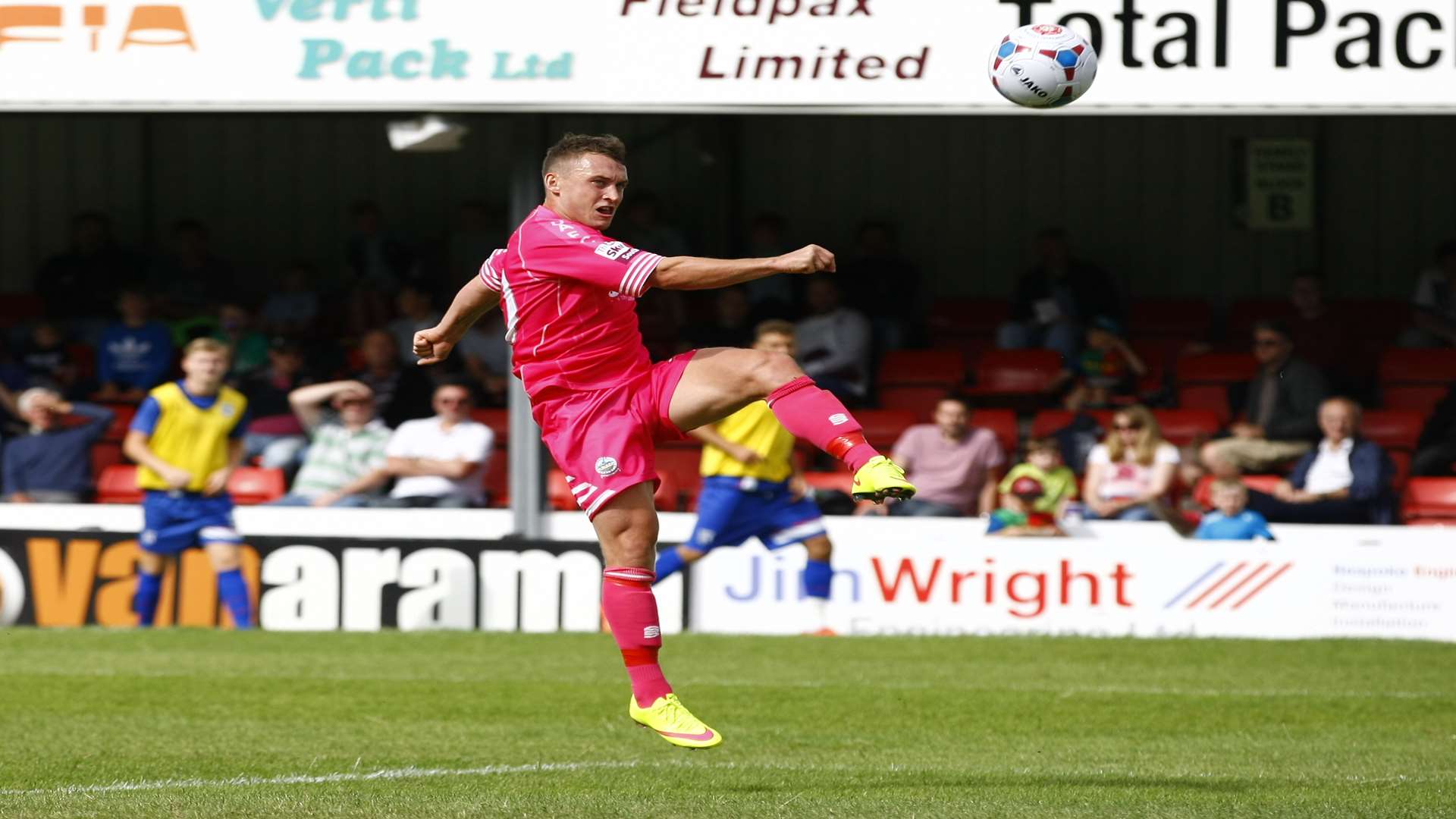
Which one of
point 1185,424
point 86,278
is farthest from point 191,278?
point 1185,424

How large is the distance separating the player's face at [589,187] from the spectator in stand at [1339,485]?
23.5 feet

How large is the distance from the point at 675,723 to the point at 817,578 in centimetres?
558

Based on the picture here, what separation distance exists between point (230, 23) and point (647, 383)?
6.72 metres

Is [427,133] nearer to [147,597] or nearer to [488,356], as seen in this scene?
[488,356]

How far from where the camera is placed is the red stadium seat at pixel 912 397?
48.2ft

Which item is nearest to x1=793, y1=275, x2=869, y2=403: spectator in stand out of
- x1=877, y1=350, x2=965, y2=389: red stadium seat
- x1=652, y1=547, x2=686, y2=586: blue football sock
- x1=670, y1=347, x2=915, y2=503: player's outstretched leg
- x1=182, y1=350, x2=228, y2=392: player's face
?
x1=877, y1=350, x2=965, y2=389: red stadium seat

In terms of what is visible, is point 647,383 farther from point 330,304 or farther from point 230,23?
point 330,304

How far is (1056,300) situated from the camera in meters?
15.3

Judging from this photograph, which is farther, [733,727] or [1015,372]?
[1015,372]

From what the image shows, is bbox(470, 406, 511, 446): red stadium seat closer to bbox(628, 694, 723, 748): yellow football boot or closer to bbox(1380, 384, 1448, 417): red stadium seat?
bbox(1380, 384, 1448, 417): red stadium seat

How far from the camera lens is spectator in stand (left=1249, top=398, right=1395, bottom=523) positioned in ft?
41.5

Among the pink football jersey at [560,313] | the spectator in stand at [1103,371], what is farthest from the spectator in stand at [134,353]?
the pink football jersey at [560,313]

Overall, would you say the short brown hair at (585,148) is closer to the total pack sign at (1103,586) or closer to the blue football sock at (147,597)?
the total pack sign at (1103,586)

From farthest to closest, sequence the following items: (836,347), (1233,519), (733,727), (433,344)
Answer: (836,347), (1233,519), (733,727), (433,344)
